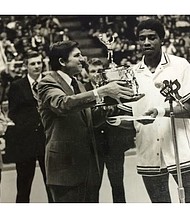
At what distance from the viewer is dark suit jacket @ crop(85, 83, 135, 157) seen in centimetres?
112

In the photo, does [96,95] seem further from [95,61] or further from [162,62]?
[162,62]

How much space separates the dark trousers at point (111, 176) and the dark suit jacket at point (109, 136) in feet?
0.06

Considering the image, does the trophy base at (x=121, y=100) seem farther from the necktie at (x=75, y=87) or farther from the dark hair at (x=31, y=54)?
the dark hair at (x=31, y=54)

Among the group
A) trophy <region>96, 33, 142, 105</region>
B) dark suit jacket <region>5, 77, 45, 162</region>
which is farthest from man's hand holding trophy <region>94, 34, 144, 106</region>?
dark suit jacket <region>5, 77, 45, 162</region>

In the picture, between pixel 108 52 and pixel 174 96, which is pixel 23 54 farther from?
pixel 174 96

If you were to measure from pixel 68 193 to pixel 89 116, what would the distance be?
9.0 inches

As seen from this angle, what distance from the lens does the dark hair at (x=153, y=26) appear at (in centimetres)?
114

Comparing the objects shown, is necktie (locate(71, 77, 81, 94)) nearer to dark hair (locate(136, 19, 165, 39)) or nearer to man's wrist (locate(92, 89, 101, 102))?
man's wrist (locate(92, 89, 101, 102))

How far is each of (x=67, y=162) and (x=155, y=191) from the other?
10.6 inches

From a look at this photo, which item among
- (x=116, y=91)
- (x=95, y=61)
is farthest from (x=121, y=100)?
(x=95, y=61)

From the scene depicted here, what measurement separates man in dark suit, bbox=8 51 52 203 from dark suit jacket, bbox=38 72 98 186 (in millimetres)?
21

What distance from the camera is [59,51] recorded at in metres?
1.12

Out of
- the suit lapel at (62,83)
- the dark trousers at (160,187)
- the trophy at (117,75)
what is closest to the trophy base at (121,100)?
the trophy at (117,75)
